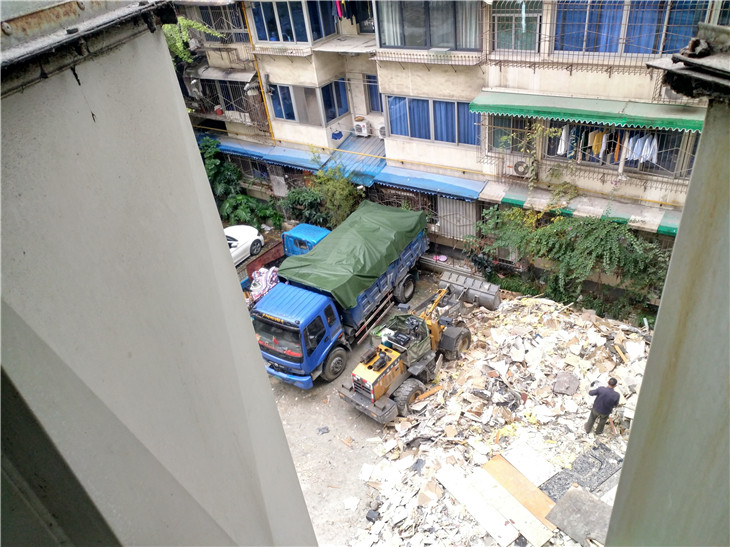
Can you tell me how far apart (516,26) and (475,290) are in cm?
640

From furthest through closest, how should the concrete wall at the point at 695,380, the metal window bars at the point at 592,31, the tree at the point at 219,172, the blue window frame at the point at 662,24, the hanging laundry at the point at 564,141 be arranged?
the tree at the point at 219,172
the hanging laundry at the point at 564,141
the metal window bars at the point at 592,31
the blue window frame at the point at 662,24
the concrete wall at the point at 695,380

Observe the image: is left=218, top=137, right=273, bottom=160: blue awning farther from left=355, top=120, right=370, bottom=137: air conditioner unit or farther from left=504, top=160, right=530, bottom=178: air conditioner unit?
left=504, top=160, right=530, bottom=178: air conditioner unit

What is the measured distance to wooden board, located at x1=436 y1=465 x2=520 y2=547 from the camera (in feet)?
27.8

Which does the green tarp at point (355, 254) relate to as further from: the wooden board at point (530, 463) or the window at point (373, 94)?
the wooden board at point (530, 463)

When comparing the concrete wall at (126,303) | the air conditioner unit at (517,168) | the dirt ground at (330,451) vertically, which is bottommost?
the dirt ground at (330,451)

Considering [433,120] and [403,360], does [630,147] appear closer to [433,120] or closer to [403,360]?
[433,120]

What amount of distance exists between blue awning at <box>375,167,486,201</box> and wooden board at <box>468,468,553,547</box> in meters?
7.26

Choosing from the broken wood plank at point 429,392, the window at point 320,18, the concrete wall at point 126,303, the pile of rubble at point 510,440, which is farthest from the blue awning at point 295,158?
the concrete wall at point 126,303

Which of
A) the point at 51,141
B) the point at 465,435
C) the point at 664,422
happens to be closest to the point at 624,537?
the point at 664,422

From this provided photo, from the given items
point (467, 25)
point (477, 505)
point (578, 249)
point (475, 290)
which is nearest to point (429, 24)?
point (467, 25)

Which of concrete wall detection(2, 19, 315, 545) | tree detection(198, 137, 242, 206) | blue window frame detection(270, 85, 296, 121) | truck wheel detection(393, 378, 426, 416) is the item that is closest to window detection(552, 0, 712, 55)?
truck wheel detection(393, 378, 426, 416)

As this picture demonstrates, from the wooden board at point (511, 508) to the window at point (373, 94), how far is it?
1157 cm

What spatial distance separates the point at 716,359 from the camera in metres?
2.35

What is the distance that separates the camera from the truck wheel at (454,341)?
1226 centimetres
